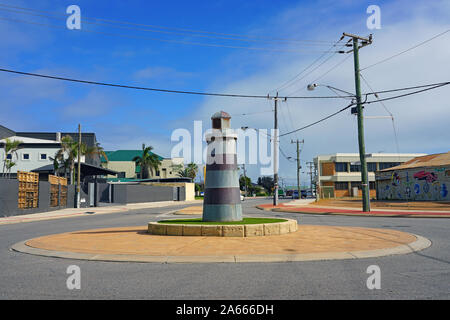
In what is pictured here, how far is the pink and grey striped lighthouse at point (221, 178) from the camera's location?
1253 cm

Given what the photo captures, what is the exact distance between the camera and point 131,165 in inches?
3558

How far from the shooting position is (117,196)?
50156 mm

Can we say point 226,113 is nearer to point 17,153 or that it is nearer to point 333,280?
point 333,280

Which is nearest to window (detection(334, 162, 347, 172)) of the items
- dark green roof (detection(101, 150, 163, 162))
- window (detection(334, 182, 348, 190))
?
window (detection(334, 182, 348, 190))

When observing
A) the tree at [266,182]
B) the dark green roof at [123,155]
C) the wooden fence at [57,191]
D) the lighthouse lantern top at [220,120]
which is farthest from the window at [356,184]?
the tree at [266,182]

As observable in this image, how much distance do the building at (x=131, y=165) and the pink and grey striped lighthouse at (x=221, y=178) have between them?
75247 millimetres

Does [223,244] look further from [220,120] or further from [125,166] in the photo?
[125,166]

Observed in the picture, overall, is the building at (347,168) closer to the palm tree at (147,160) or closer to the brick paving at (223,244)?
the palm tree at (147,160)

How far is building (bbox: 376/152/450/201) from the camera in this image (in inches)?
1366

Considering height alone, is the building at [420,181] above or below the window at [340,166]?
below

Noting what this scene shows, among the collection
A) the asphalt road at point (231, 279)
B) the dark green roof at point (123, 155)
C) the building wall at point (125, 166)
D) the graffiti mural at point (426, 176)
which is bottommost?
the asphalt road at point (231, 279)

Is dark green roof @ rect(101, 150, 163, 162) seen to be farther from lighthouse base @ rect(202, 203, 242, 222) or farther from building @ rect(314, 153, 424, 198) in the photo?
lighthouse base @ rect(202, 203, 242, 222)
